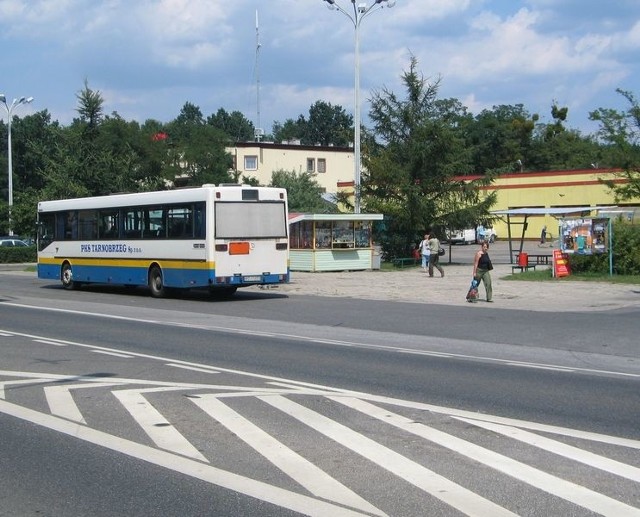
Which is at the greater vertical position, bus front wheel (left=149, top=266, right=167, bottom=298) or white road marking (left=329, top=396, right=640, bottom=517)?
bus front wheel (left=149, top=266, right=167, bottom=298)

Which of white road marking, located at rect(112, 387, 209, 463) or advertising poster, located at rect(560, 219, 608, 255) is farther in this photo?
advertising poster, located at rect(560, 219, 608, 255)

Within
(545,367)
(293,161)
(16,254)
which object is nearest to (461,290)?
(545,367)

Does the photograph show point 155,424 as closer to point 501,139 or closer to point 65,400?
point 65,400

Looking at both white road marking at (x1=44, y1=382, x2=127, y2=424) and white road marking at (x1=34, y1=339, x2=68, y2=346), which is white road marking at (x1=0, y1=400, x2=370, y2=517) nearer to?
white road marking at (x1=44, y1=382, x2=127, y2=424)

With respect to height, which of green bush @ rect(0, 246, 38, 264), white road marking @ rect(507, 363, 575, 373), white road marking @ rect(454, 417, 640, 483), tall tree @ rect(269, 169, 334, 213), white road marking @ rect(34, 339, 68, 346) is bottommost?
white road marking @ rect(507, 363, 575, 373)

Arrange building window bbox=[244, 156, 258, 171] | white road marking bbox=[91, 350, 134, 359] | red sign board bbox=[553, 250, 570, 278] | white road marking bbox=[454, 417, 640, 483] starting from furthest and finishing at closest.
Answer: building window bbox=[244, 156, 258, 171] < red sign board bbox=[553, 250, 570, 278] < white road marking bbox=[91, 350, 134, 359] < white road marking bbox=[454, 417, 640, 483]

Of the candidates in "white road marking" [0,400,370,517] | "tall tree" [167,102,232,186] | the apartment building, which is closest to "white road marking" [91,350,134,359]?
"white road marking" [0,400,370,517]

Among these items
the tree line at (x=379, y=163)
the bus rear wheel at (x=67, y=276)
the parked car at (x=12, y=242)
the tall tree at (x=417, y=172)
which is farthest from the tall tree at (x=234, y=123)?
the bus rear wheel at (x=67, y=276)

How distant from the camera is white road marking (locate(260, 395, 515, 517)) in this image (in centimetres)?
610

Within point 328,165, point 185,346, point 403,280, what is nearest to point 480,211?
point 403,280

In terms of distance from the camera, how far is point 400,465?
715 cm

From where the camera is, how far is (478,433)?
8320mm

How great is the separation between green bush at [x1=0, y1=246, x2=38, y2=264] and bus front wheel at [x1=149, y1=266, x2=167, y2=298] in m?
30.0

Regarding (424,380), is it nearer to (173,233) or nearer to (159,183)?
(173,233)
